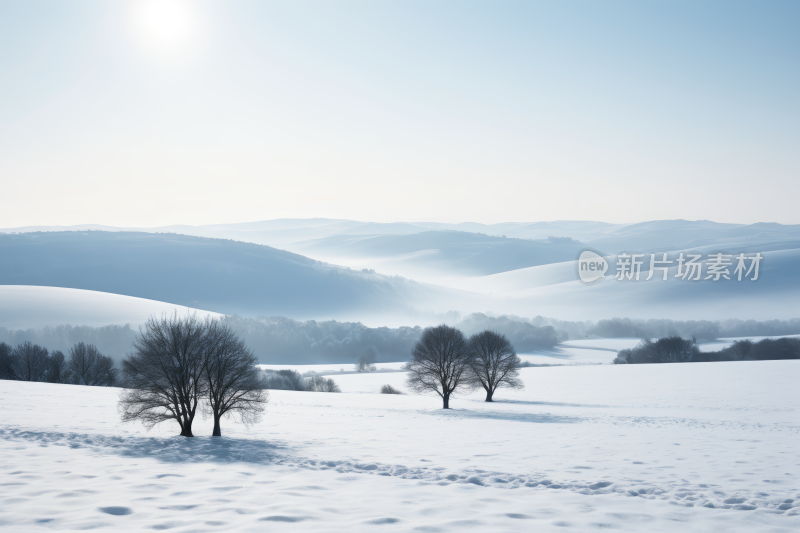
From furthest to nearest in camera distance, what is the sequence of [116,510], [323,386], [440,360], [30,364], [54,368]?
[323,386], [54,368], [30,364], [440,360], [116,510]

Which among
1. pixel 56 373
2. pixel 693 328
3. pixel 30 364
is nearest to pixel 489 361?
pixel 56 373

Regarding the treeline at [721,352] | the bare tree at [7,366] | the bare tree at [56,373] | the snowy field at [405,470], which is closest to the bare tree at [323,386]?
the snowy field at [405,470]

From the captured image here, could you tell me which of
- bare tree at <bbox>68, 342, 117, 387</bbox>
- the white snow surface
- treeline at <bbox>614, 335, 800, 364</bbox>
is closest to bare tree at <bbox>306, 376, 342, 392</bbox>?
bare tree at <bbox>68, 342, 117, 387</bbox>

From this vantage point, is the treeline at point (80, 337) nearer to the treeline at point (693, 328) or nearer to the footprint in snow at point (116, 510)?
the footprint in snow at point (116, 510)

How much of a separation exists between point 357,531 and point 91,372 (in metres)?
72.8

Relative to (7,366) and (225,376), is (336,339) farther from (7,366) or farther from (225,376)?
(225,376)

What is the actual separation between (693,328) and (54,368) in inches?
5633

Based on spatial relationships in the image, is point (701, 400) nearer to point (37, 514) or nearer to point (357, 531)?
point (357, 531)

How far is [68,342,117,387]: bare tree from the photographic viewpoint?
70.1 metres

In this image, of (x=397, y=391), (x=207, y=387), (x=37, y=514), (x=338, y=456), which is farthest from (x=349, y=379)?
(x=37, y=514)

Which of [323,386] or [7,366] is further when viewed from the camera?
[323,386]

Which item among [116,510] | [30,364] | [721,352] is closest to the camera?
[116,510]

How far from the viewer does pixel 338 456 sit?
2114 centimetres

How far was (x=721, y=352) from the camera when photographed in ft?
323
